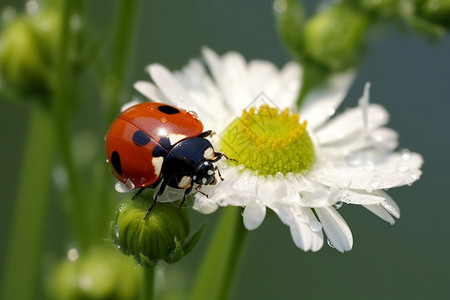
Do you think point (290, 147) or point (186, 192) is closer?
point (186, 192)

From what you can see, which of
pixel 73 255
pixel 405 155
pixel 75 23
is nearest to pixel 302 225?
pixel 405 155

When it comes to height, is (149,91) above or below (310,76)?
below

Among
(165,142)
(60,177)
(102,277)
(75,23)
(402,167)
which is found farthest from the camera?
(60,177)

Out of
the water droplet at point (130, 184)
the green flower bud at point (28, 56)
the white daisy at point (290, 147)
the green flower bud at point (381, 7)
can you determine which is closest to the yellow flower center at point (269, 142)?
the white daisy at point (290, 147)

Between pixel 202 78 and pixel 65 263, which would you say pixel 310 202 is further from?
pixel 65 263

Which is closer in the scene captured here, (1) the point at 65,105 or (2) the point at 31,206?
(1) the point at 65,105

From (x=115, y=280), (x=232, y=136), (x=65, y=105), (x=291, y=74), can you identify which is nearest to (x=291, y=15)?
(x=291, y=74)

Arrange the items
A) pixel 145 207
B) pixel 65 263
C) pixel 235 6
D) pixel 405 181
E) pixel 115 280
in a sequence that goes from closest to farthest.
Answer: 1. pixel 145 207
2. pixel 405 181
3. pixel 115 280
4. pixel 65 263
5. pixel 235 6

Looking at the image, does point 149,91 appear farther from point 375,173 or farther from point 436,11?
point 436,11

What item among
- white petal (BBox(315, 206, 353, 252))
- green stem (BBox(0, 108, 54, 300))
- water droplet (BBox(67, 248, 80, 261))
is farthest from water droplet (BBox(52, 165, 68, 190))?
white petal (BBox(315, 206, 353, 252))
